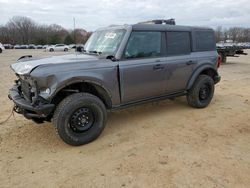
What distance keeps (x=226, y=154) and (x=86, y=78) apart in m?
2.38

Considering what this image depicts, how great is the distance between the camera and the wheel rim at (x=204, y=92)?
607cm

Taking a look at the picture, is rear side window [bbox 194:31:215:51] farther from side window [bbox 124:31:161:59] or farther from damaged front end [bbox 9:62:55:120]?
damaged front end [bbox 9:62:55:120]

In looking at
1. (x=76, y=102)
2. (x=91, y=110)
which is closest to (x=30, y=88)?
(x=76, y=102)

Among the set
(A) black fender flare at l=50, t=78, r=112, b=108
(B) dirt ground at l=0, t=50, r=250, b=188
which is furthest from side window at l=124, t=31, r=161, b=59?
(B) dirt ground at l=0, t=50, r=250, b=188

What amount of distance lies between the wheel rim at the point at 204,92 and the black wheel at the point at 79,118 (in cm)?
274

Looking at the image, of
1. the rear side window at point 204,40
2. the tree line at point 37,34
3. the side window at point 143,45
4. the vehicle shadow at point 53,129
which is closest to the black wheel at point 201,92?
the vehicle shadow at point 53,129

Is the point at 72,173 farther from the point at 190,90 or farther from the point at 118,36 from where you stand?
the point at 190,90

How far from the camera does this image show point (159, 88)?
5188 millimetres

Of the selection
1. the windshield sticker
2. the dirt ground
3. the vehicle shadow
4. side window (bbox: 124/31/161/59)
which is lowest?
the dirt ground

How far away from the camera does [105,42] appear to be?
16.5 ft

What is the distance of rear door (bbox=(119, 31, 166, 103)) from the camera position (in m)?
4.59

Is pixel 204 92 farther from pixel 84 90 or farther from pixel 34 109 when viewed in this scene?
pixel 34 109

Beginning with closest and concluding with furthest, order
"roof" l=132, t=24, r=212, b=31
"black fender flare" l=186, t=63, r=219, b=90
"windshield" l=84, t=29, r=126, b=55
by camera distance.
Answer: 1. "windshield" l=84, t=29, r=126, b=55
2. "roof" l=132, t=24, r=212, b=31
3. "black fender flare" l=186, t=63, r=219, b=90

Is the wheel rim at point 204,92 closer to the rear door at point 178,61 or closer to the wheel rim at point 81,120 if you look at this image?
the rear door at point 178,61
